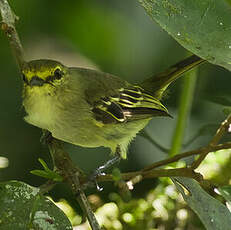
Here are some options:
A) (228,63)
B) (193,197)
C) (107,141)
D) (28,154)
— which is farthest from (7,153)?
(228,63)

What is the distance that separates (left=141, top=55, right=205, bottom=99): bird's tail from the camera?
286cm

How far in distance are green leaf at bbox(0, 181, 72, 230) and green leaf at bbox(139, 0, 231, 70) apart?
742 millimetres

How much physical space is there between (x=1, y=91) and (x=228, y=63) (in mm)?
1890

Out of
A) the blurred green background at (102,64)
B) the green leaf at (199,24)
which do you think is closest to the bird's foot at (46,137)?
the blurred green background at (102,64)

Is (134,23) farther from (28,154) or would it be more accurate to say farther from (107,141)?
(28,154)

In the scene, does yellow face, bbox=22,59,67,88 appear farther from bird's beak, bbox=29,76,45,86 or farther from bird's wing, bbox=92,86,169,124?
bird's wing, bbox=92,86,169,124

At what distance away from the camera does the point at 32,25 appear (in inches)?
120

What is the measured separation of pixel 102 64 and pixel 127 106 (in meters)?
0.29

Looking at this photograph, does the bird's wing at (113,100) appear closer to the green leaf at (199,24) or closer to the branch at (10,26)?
the branch at (10,26)

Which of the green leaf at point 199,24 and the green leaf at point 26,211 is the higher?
the green leaf at point 199,24

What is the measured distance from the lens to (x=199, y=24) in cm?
155

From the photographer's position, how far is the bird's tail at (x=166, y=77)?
2865 millimetres

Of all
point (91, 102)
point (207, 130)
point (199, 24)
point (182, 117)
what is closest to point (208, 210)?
point (199, 24)

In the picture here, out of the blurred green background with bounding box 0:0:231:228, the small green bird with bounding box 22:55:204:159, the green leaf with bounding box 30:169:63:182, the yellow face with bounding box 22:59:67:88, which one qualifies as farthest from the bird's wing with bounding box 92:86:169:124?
the green leaf with bounding box 30:169:63:182
